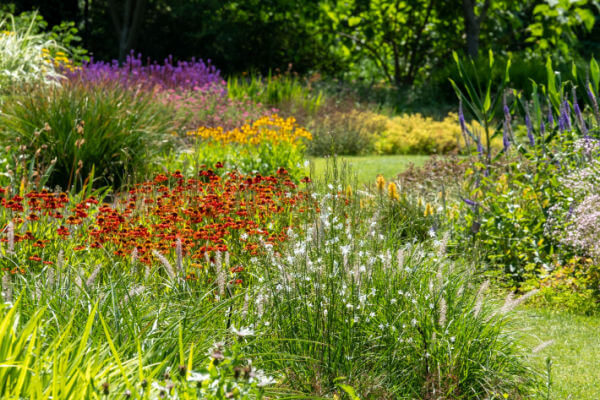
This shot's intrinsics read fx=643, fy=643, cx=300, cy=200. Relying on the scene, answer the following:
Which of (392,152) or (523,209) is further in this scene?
(392,152)

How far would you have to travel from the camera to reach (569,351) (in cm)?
421

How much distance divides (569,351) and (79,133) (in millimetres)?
5470

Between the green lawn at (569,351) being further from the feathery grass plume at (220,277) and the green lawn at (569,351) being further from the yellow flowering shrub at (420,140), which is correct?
the yellow flowering shrub at (420,140)

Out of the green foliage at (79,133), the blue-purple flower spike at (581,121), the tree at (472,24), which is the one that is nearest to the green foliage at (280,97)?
the tree at (472,24)

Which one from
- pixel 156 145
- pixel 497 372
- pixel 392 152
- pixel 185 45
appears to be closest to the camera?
pixel 497 372

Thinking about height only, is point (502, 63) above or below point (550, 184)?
above

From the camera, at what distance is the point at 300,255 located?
3615 mm

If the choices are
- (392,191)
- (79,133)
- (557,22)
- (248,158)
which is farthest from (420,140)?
(557,22)

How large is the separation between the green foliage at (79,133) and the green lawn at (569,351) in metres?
4.62

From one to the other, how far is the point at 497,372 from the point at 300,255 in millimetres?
1207

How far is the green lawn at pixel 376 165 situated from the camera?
375 inches

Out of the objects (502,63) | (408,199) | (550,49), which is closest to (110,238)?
(408,199)

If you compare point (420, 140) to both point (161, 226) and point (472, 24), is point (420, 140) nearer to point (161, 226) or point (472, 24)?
point (472, 24)

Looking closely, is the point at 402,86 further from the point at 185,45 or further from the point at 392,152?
the point at 185,45
